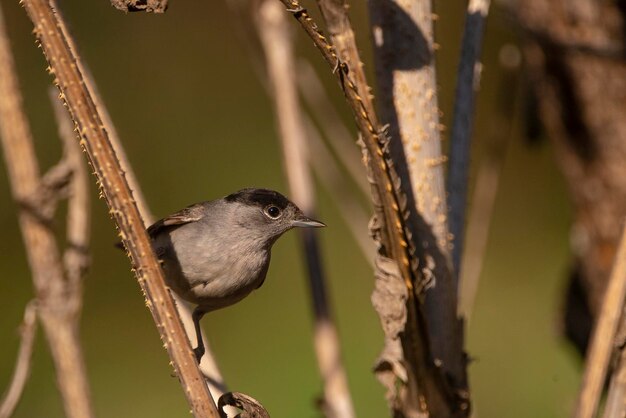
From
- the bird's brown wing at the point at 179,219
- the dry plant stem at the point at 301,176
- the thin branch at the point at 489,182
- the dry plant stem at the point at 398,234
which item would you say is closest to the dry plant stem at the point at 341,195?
the dry plant stem at the point at 301,176

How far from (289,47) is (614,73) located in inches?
55.6

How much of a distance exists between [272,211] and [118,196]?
114 cm

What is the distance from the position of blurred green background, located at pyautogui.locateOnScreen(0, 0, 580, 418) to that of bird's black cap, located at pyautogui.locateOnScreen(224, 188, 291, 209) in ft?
8.45

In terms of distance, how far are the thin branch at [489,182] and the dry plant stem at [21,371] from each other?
119 cm

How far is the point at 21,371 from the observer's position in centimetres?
204

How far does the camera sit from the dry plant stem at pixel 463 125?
6.44 ft

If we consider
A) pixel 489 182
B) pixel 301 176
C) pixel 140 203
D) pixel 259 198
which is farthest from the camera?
pixel 489 182

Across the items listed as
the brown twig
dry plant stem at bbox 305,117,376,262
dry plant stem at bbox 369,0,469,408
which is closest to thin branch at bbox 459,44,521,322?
dry plant stem at bbox 305,117,376,262

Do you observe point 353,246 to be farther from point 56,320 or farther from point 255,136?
point 56,320

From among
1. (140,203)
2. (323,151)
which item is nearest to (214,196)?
(323,151)

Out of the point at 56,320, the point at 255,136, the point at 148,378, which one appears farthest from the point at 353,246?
the point at 56,320

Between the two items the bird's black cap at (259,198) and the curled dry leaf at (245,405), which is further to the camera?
the bird's black cap at (259,198)

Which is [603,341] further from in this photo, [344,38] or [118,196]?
[118,196]

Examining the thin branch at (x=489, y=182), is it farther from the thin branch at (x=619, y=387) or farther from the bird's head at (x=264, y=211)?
the thin branch at (x=619, y=387)
